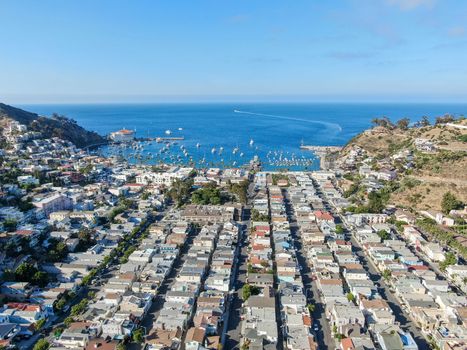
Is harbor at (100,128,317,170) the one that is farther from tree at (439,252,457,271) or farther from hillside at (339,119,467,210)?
tree at (439,252,457,271)

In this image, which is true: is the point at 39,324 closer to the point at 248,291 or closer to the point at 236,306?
the point at 236,306

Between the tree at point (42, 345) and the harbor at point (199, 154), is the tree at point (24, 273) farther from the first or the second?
the harbor at point (199, 154)

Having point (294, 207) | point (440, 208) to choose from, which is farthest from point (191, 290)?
point (440, 208)

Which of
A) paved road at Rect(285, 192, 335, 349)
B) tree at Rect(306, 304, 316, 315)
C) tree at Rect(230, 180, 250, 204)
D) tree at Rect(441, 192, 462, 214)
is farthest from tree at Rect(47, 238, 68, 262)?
tree at Rect(441, 192, 462, 214)

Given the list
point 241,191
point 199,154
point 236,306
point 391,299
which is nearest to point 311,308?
point 236,306

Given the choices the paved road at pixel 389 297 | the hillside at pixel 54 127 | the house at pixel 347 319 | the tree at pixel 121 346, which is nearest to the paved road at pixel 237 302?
the tree at pixel 121 346
